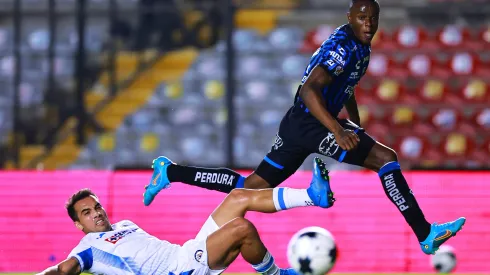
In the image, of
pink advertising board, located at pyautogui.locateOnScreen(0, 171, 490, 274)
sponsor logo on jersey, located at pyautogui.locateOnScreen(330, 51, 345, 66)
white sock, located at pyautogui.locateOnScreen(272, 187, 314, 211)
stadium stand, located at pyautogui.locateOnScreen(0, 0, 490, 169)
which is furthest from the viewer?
stadium stand, located at pyautogui.locateOnScreen(0, 0, 490, 169)

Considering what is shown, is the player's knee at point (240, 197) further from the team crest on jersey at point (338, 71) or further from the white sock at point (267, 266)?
the team crest on jersey at point (338, 71)

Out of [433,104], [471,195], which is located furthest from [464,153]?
[471,195]

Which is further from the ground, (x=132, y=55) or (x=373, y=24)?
(x=373, y=24)

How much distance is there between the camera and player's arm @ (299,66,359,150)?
718cm

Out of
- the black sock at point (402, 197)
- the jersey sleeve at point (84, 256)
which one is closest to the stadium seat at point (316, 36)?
the black sock at point (402, 197)

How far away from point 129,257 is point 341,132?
1.73 m

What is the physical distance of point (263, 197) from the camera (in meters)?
7.29

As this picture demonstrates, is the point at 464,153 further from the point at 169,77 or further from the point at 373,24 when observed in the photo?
the point at 373,24

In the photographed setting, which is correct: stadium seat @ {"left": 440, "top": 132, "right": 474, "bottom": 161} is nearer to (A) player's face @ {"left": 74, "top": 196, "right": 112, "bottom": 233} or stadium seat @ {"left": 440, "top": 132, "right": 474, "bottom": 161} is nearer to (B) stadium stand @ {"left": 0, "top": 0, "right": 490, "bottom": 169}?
(B) stadium stand @ {"left": 0, "top": 0, "right": 490, "bottom": 169}

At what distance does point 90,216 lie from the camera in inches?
293

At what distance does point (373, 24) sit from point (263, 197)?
1.50 meters

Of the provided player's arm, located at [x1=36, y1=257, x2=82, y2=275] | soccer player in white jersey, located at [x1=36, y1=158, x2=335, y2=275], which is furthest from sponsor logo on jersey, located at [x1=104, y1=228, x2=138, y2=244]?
player's arm, located at [x1=36, y1=257, x2=82, y2=275]

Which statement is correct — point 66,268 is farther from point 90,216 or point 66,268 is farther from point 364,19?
point 364,19

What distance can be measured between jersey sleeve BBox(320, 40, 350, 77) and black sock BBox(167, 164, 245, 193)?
125 centimetres
